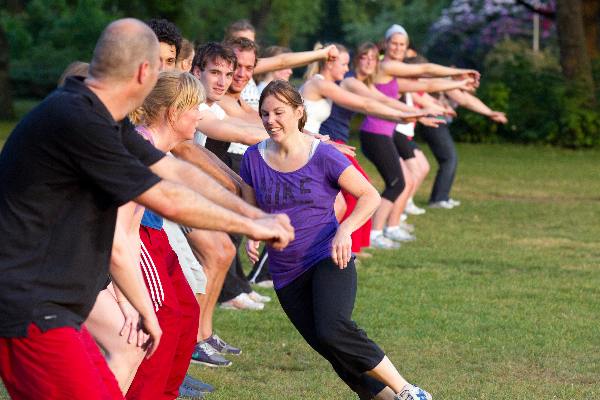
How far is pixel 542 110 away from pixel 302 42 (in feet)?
128

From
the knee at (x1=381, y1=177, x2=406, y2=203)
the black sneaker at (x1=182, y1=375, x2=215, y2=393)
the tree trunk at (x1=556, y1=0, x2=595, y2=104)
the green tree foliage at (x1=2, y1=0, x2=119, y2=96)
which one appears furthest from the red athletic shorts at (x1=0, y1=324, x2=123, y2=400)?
the green tree foliage at (x1=2, y1=0, x2=119, y2=96)

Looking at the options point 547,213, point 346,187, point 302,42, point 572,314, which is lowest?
point 302,42

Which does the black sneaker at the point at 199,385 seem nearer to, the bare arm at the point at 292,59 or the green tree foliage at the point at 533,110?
the bare arm at the point at 292,59

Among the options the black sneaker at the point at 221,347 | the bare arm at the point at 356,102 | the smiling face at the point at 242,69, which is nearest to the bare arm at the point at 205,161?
the black sneaker at the point at 221,347

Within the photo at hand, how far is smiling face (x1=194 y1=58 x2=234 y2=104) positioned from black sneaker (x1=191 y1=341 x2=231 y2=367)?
1.60 m

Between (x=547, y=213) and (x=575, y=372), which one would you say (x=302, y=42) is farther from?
(x=575, y=372)

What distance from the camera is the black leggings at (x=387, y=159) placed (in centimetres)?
1366

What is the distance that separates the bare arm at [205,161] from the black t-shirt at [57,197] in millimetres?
1961

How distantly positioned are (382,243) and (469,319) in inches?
163

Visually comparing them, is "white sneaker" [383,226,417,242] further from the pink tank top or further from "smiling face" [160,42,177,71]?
"smiling face" [160,42,177,71]

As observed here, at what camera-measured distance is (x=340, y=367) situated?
21.1 ft

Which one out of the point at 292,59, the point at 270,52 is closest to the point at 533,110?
the point at 270,52

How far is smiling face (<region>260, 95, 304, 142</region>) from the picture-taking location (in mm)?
6484

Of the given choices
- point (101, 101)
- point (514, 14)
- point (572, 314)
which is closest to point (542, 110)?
point (514, 14)
